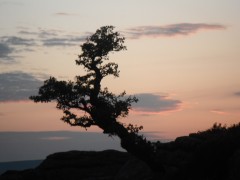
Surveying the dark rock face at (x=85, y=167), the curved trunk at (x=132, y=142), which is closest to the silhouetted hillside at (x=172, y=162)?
the dark rock face at (x=85, y=167)

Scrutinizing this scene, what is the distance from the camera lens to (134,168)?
151ft

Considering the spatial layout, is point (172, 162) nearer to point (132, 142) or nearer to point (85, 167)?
point (132, 142)

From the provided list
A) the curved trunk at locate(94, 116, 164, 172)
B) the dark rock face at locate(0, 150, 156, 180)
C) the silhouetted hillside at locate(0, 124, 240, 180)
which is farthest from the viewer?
the dark rock face at locate(0, 150, 156, 180)

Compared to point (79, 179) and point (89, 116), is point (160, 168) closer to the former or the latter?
point (89, 116)

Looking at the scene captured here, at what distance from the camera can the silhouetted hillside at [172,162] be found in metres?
32.4

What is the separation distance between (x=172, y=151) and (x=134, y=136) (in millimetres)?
5453

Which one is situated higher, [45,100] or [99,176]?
[45,100]

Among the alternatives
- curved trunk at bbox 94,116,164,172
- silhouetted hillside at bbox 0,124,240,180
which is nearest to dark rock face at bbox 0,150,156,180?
silhouetted hillside at bbox 0,124,240,180

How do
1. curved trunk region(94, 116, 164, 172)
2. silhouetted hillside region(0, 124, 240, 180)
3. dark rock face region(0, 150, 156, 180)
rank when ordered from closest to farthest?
silhouetted hillside region(0, 124, 240, 180) < curved trunk region(94, 116, 164, 172) < dark rock face region(0, 150, 156, 180)

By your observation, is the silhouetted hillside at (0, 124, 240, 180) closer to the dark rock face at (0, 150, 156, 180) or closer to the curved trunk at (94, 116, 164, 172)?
the dark rock face at (0, 150, 156, 180)

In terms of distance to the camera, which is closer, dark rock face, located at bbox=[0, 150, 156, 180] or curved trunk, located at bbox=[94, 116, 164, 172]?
curved trunk, located at bbox=[94, 116, 164, 172]

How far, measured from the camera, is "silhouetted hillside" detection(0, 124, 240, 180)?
32406mm

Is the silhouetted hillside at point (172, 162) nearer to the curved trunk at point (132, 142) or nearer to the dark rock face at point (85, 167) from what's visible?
the dark rock face at point (85, 167)

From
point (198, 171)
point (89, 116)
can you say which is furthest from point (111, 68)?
point (198, 171)
